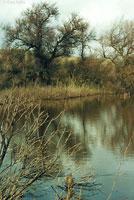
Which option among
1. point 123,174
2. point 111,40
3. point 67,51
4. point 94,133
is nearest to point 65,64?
point 67,51

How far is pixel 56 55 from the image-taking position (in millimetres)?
36594

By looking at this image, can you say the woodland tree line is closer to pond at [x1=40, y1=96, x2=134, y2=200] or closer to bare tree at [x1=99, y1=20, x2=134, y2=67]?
bare tree at [x1=99, y1=20, x2=134, y2=67]

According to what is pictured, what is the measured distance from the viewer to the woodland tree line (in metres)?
33.9

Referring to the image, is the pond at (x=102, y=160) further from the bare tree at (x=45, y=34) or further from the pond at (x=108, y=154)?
the bare tree at (x=45, y=34)

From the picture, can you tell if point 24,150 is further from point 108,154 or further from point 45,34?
point 45,34

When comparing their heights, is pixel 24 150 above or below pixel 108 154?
above

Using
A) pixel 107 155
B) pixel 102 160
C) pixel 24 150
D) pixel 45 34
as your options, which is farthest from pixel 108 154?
pixel 45 34

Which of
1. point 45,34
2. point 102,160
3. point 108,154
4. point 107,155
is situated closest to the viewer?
point 102,160

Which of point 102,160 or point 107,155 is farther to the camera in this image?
point 107,155

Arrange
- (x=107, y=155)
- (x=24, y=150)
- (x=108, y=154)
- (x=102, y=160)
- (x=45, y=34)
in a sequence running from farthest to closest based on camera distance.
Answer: (x=45, y=34)
(x=108, y=154)
(x=107, y=155)
(x=102, y=160)
(x=24, y=150)

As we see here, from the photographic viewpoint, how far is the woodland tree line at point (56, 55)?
111 feet

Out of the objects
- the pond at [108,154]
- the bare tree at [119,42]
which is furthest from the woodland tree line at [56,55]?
the pond at [108,154]

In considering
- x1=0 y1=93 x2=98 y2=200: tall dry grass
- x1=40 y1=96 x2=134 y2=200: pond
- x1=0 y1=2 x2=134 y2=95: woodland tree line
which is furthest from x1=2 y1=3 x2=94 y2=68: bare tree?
x1=0 y1=93 x2=98 y2=200: tall dry grass

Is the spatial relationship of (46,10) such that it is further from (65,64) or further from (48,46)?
(65,64)
